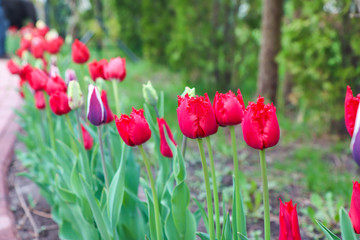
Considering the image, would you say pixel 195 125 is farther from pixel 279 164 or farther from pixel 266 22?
pixel 266 22

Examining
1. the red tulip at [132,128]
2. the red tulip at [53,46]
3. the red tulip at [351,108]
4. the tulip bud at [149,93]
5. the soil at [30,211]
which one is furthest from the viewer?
the red tulip at [53,46]

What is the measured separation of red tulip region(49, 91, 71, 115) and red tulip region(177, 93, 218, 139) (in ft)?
2.28

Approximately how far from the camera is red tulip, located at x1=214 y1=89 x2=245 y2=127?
0.95 metres

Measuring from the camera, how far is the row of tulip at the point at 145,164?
90 centimetres

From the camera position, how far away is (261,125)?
2.87 ft

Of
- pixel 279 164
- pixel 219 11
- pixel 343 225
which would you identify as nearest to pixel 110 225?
pixel 343 225

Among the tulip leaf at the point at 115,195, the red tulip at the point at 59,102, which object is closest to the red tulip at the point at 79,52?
the red tulip at the point at 59,102

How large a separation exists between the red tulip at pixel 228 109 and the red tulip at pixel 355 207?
280 mm

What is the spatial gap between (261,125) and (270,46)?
3.27 m

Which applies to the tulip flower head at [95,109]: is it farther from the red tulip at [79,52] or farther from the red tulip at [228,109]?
the red tulip at [79,52]

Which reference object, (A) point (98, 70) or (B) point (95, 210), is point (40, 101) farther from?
(B) point (95, 210)

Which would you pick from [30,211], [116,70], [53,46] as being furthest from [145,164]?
[53,46]

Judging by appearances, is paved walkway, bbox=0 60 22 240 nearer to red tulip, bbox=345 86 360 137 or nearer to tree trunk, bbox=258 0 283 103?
red tulip, bbox=345 86 360 137

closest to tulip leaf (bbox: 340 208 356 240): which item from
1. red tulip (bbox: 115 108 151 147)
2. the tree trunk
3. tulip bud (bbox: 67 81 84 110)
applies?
red tulip (bbox: 115 108 151 147)
